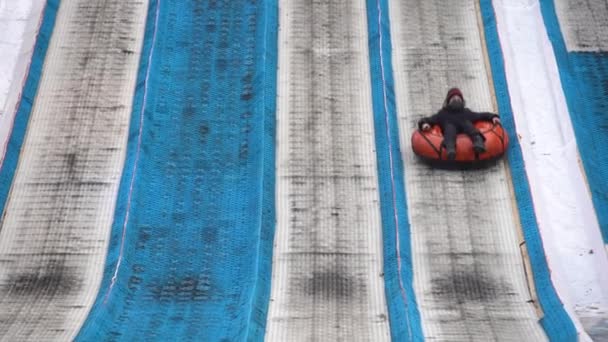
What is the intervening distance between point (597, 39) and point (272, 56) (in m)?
3.08

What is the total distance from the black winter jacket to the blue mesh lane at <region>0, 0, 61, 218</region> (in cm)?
334

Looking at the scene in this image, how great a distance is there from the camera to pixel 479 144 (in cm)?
667

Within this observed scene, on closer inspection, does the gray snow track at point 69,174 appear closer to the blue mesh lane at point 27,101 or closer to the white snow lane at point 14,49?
the blue mesh lane at point 27,101

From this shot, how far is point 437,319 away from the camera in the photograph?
594 cm

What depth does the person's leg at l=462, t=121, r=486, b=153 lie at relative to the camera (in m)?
6.67

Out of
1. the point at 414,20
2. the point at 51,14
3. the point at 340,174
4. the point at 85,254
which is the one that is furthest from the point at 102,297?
the point at 414,20

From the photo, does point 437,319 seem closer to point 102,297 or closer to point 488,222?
point 488,222

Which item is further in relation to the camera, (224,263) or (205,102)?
(205,102)

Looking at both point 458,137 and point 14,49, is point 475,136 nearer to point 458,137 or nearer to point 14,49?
point 458,137

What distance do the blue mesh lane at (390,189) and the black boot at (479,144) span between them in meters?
0.65

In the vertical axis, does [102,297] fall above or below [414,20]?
below

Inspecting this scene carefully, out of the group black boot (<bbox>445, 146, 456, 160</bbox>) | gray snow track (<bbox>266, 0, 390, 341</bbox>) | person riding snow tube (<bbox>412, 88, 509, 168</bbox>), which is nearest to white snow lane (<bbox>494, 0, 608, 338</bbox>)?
person riding snow tube (<bbox>412, 88, 509, 168</bbox>)

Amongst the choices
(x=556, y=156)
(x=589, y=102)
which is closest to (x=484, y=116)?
(x=556, y=156)

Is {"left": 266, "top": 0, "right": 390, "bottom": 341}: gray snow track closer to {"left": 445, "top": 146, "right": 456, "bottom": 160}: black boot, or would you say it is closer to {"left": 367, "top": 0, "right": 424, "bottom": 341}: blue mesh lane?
{"left": 367, "top": 0, "right": 424, "bottom": 341}: blue mesh lane
